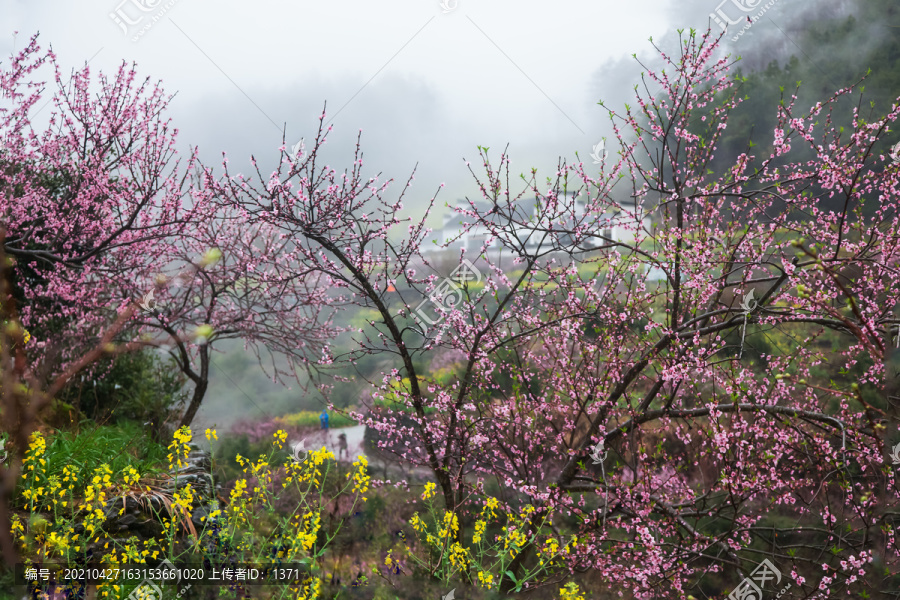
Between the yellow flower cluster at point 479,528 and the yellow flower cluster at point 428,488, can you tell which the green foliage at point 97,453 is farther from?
the yellow flower cluster at point 479,528

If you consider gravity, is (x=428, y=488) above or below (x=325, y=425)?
above

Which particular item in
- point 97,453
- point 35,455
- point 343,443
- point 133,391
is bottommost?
point 343,443

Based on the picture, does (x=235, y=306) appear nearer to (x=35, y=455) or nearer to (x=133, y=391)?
(x=133, y=391)

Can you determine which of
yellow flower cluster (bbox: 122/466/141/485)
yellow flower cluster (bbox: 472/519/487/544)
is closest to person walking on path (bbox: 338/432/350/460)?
yellow flower cluster (bbox: 122/466/141/485)

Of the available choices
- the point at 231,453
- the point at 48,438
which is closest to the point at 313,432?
the point at 231,453

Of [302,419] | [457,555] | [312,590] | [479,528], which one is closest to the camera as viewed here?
[312,590]

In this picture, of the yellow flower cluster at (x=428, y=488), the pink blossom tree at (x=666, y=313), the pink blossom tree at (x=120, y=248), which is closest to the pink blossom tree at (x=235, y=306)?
the pink blossom tree at (x=120, y=248)

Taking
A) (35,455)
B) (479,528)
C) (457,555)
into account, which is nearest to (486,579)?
(479,528)

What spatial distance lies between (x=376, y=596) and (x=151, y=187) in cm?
478

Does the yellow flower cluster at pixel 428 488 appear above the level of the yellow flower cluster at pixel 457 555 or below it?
above

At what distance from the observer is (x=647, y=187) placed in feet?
14.3

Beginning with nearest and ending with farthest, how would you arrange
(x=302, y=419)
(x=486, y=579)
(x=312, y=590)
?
(x=312, y=590)
(x=486, y=579)
(x=302, y=419)

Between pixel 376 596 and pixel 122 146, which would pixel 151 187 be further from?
pixel 376 596

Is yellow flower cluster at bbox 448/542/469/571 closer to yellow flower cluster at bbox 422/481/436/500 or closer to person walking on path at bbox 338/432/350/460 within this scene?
yellow flower cluster at bbox 422/481/436/500
